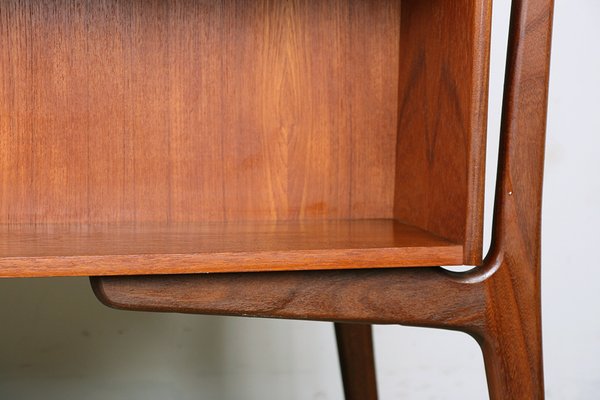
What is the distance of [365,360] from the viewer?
1.02 m

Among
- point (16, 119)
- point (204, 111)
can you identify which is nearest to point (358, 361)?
point (204, 111)

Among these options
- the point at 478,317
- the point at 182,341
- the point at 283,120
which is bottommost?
the point at 182,341

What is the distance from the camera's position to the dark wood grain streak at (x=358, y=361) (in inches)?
39.9

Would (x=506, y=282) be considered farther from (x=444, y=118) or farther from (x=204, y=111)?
(x=204, y=111)

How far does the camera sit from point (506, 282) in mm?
591

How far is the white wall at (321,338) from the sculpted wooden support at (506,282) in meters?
0.68

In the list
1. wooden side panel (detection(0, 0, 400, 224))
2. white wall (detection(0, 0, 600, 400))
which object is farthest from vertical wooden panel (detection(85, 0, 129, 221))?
white wall (detection(0, 0, 600, 400))

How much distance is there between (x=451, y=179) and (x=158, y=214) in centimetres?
29

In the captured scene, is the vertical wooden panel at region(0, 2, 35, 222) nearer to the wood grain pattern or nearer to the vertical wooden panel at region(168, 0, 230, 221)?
the wood grain pattern

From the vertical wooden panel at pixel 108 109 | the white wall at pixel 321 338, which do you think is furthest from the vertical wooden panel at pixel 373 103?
the white wall at pixel 321 338

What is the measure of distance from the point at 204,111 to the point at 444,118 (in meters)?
0.24

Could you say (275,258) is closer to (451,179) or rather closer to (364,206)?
(451,179)

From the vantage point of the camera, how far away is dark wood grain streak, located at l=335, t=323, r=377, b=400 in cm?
101

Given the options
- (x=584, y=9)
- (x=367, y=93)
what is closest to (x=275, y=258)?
(x=367, y=93)
